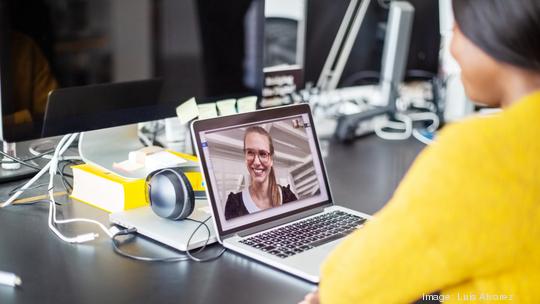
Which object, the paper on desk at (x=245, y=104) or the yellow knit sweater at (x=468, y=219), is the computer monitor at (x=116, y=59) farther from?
Result: the yellow knit sweater at (x=468, y=219)

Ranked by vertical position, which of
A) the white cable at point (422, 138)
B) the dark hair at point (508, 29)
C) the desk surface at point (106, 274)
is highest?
the dark hair at point (508, 29)

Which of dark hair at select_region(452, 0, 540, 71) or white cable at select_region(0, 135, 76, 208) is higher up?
dark hair at select_region(452, 0, 540, 71)

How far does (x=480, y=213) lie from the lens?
0.82 m

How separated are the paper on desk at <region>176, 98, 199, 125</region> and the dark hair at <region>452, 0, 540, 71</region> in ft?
2.43

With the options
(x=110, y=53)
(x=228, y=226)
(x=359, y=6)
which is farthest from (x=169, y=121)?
(x=359, y=6)

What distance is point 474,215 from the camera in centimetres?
82

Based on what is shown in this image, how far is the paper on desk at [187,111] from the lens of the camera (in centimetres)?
151

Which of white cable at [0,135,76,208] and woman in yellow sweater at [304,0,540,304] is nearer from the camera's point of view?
woman in yellow sweater at [304,0,540,304]

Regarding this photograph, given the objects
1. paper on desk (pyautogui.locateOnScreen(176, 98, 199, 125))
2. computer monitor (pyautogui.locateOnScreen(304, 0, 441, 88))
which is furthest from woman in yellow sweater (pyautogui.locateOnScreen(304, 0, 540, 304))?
computer monitor (pyautogui.locateOnScreen(304, 0, 441, 88))

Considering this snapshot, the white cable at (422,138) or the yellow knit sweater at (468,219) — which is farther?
the white cable at (422,138)

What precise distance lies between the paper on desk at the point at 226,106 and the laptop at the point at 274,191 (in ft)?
0.73

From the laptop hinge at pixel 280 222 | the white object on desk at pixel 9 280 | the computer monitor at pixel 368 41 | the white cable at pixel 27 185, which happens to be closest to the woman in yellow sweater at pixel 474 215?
the laptop hinge at pixel 280 222

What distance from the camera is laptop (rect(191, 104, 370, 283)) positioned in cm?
124

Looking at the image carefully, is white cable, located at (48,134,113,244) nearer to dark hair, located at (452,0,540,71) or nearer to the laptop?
the laptop
